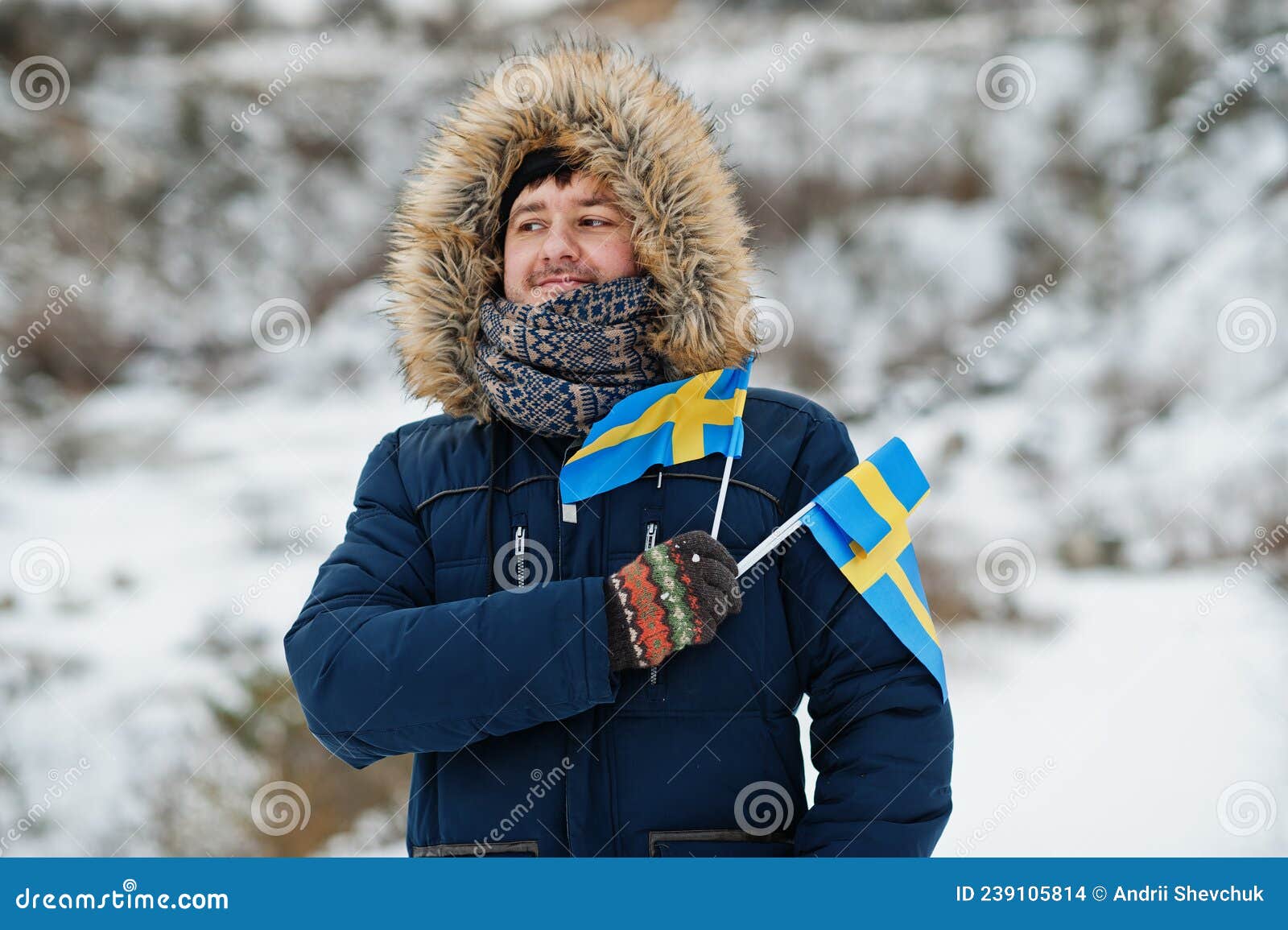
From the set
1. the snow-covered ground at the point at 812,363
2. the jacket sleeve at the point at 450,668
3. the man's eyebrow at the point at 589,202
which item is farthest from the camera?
the snow-covered ground at the point at 812,363

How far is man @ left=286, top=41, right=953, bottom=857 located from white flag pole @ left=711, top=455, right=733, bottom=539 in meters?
0.02

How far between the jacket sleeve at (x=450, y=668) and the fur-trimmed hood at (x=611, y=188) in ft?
1.31

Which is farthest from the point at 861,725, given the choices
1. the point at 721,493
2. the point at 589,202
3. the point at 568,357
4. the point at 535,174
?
the point at 535,174

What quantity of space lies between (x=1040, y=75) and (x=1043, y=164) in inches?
20.5

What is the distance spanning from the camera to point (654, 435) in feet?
4.88

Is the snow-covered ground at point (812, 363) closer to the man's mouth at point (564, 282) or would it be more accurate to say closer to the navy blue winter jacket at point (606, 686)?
the navy blue winter jacket at point (606, 686)

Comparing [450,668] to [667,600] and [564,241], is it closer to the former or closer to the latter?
[667,600]

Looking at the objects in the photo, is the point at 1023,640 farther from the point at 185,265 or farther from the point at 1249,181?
the point at 185,265

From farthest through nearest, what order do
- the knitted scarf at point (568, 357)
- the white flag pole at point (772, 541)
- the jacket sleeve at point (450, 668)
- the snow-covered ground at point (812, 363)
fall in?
the snow-covered ground at point (812, 363)
the knitted scarf at point (568, 357)
the white flag pole at point (772, 541)
the jacket sleeve at point (450, 668)

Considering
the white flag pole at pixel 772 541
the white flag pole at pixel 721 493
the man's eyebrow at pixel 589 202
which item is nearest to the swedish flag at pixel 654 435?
the white flag pole at pixel 721 493

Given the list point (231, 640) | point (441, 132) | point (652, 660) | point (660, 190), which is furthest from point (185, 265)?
point (652, 660)

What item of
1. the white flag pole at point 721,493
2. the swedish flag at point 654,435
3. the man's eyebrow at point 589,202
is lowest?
the white flag pole at point 721,493

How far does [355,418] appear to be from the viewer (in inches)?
218

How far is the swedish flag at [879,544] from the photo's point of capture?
135cm
